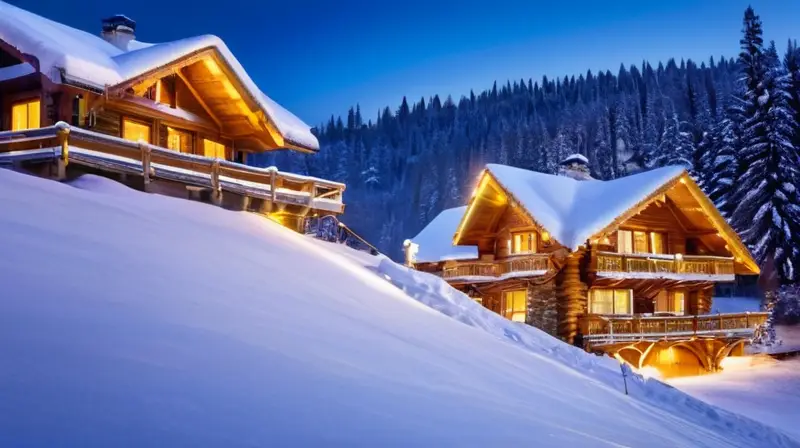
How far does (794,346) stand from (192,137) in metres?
33.3

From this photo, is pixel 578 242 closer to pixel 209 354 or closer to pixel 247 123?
pixel 247 123

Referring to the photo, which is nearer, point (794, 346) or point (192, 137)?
point (192, 137)

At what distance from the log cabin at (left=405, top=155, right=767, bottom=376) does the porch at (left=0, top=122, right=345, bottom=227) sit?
24.0 ft

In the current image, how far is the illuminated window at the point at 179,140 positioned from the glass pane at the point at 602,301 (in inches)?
744

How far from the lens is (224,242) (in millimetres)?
14477

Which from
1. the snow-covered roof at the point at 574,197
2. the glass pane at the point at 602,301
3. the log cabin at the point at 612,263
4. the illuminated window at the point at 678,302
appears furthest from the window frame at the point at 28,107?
the illuminated window at the point at 678,302

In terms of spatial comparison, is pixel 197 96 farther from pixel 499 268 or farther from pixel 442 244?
pixel 442 244

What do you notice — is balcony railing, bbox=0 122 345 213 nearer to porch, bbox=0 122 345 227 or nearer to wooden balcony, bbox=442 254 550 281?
porch, bbox=0 122 345 227

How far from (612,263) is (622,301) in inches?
166

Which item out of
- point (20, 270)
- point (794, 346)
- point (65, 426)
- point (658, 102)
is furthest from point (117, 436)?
point (658, 102)

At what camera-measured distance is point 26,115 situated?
21.1 m

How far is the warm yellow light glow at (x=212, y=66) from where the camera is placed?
22.6 metres

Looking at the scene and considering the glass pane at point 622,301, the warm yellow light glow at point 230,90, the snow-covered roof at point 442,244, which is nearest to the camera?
the warm yellow light glow at point 230,90

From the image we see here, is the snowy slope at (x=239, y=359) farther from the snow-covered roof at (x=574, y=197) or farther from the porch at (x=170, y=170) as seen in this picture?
the snow-covered roof at (x=574, y=197)
